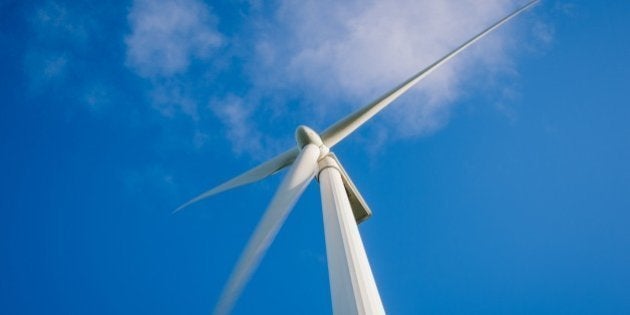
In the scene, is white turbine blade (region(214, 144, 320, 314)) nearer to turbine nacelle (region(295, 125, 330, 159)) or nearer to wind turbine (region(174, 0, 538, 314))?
wind turbine (region(174, 0, 538, 314))

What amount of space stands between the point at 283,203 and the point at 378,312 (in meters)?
4.26

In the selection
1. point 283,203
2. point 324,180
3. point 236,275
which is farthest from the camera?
point 324,180

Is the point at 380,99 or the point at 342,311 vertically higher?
the point at 380,99

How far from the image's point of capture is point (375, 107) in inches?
654

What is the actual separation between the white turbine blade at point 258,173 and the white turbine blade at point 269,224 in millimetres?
2605

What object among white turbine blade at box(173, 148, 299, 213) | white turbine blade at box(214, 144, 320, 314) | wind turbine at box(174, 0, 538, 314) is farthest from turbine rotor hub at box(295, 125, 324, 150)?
white turbine blade at box(173, 148, 299, 213)

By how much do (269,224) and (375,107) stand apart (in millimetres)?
8205

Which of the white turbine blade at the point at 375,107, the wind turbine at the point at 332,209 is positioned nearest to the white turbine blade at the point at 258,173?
the wind turbine at the point at 332,209

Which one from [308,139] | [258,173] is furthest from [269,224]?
[258,173]

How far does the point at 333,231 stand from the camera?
9.96 metres

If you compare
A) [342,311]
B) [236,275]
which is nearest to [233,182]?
[236,275]

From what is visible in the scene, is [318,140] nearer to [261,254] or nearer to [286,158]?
[286,158]

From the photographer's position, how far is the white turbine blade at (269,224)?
23.7ft

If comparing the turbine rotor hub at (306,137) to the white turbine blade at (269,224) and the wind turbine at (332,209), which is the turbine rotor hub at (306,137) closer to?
the wind turbine at (332,209)
